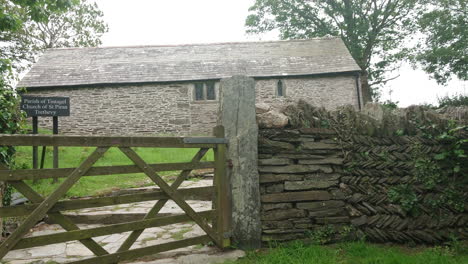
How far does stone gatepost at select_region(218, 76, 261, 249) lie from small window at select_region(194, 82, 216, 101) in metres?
12.6

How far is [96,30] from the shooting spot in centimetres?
2631

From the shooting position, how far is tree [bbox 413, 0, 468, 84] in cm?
1828

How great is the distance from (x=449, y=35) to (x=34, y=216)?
22820mm

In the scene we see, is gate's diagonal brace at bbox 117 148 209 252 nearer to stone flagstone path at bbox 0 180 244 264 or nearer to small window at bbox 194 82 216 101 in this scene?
stone flagstone path at bbox 0 180 244 264

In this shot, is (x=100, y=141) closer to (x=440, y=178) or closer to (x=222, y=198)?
(x=222, y=198)

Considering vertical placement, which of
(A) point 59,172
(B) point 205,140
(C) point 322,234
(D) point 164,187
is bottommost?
(C) point 322,234

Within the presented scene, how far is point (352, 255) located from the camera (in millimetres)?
3525

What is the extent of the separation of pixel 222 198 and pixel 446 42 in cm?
2158

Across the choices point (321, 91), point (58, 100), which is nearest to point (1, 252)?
point (58, 100)

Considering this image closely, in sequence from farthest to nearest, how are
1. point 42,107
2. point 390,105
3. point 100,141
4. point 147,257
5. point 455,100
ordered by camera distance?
point 455,100
point 390,105
point 42,107
point 147,257
point 100,141

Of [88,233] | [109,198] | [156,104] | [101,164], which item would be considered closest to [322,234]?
[109,198]

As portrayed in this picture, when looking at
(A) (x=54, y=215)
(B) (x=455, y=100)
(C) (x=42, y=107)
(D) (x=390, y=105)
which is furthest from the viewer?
(B) (x=455, y=100)

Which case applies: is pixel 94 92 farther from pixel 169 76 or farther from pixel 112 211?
pixel 112 211

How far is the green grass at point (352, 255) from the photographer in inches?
131
